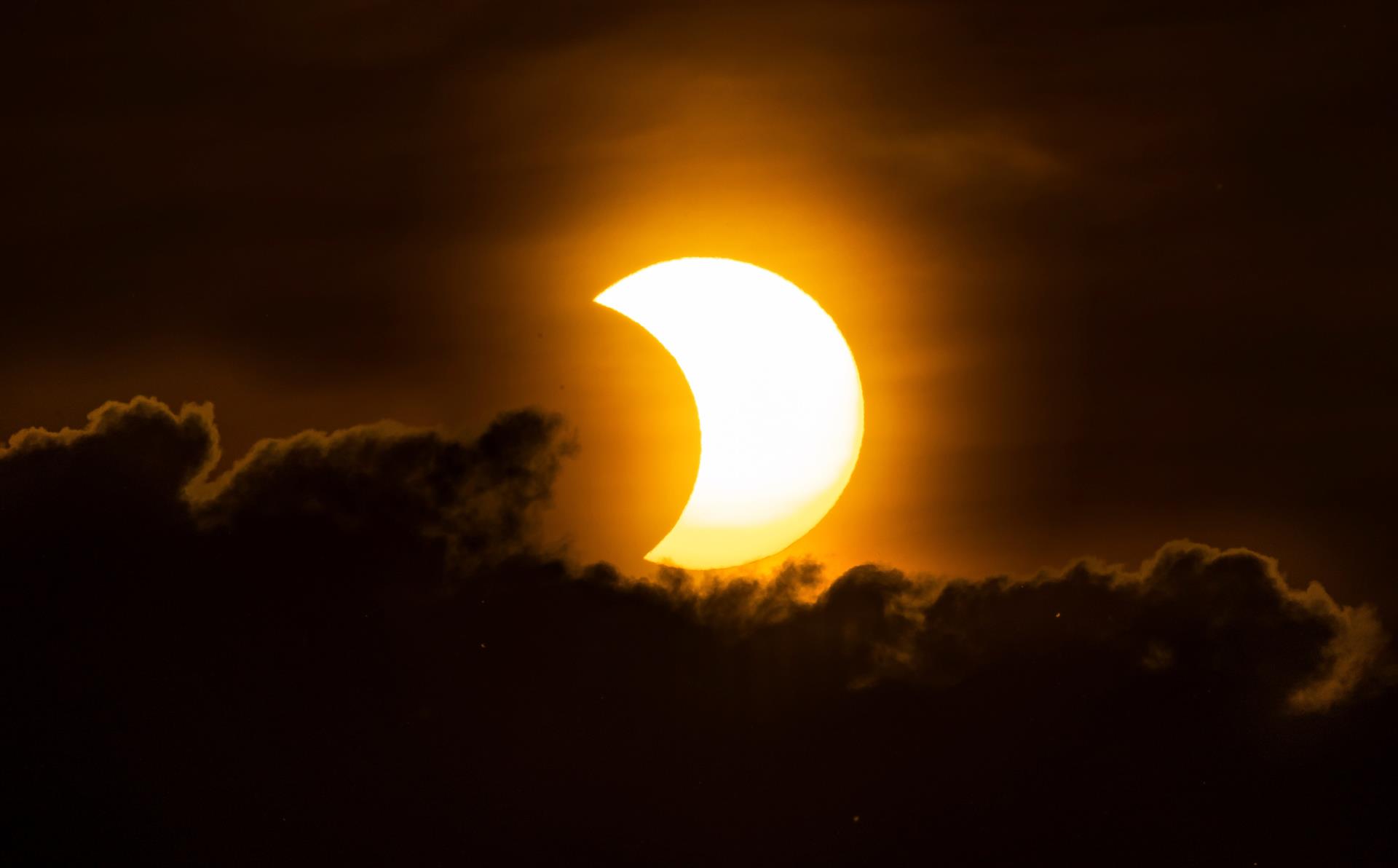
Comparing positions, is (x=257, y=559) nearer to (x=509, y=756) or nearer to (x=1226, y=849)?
(x=509, y=756)

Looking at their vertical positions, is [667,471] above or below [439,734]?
above

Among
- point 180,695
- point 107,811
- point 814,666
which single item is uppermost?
point 814,666

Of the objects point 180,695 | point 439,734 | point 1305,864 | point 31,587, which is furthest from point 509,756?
point 1305,864

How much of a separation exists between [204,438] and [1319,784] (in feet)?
63.0

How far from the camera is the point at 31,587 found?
57.2 ft

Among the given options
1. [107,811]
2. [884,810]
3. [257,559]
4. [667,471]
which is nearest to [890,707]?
[884,810]

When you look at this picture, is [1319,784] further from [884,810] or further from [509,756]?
[509,756]

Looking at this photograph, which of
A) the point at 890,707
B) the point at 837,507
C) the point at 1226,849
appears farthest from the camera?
the point at 890,707

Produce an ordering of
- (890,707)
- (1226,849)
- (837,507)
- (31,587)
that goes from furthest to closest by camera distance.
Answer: (890,707) < (1226,849) < (31,587) < (837,507)

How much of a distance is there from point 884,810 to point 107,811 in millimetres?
14211

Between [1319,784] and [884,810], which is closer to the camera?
[1319,784]

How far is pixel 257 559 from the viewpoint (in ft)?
68.1

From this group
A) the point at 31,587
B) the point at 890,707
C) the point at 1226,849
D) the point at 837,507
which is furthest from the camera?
the point at 890,707

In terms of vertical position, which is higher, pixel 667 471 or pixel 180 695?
pixel 667 471
